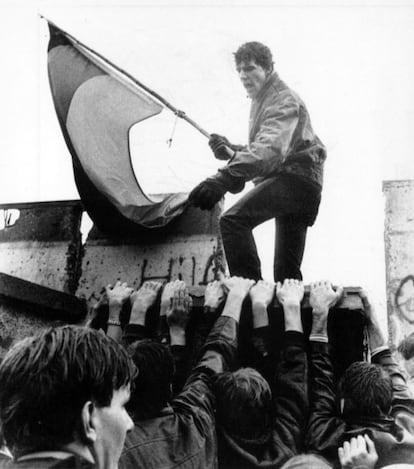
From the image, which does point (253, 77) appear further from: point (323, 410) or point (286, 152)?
point (323, 410)

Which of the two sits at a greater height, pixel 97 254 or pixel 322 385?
pixel 97 254

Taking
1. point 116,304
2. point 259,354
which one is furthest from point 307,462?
point 116,304

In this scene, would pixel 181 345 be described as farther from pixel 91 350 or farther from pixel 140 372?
pixel 91 350

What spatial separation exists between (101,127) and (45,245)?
0.43 meters

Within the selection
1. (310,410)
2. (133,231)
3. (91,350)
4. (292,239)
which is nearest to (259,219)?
(292,239)

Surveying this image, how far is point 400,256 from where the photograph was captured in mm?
2270

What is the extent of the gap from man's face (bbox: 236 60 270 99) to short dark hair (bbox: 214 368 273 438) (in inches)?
34.2

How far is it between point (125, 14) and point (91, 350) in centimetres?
159

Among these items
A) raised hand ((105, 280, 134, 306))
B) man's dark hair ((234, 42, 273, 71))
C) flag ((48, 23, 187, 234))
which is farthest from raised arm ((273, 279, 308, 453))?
man's dark hair ((234, 42, 273, 71))

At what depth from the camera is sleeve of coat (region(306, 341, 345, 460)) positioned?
6.48ft

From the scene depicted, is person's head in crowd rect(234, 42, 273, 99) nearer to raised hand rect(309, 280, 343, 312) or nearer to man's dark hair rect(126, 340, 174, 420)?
raised hand rect(309, 280, 343, 312)

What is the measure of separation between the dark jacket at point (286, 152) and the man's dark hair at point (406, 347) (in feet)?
1.63

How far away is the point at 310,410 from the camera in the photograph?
79.8 inches

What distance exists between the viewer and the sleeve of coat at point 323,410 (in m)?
1.97
